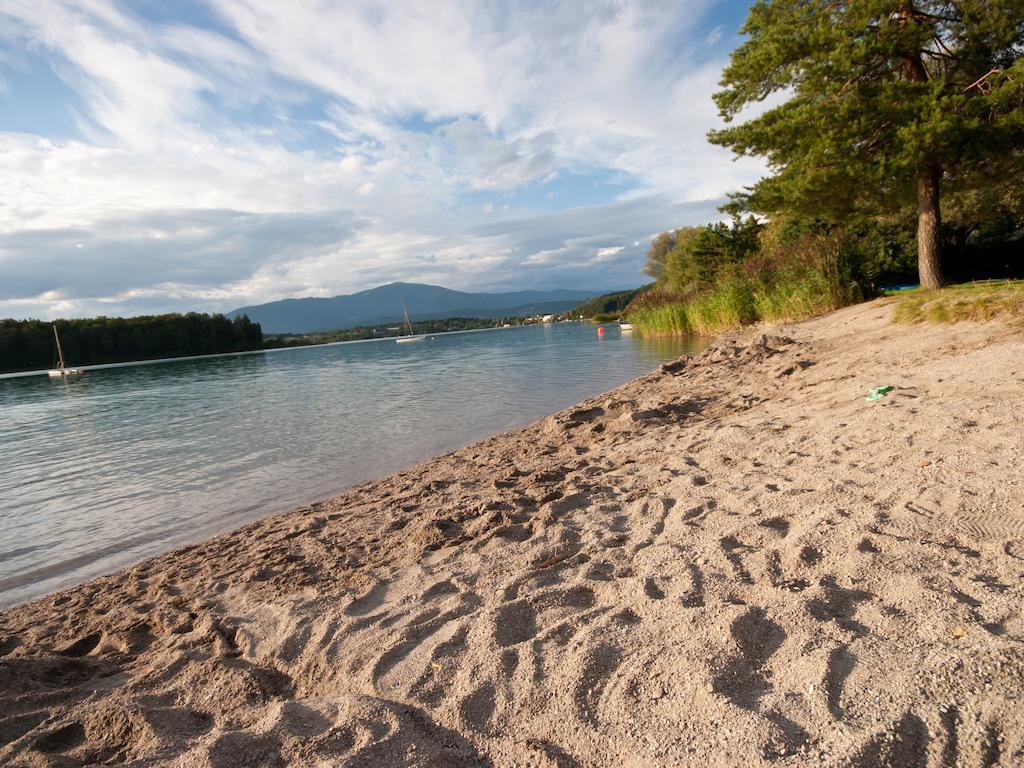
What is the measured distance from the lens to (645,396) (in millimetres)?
9734

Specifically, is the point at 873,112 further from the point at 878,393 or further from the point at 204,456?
the point at 204,456

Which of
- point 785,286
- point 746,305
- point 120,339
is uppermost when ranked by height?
point 120,339

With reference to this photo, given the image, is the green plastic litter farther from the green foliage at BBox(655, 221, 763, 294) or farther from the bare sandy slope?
the green foliage at BBox(655, 221, 763, 294)

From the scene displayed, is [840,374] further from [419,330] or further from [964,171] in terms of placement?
[419,330]

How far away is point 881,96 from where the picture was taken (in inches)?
469

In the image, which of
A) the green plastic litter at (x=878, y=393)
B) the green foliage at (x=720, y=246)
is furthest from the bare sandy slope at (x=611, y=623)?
the green foliage at (x=720, y=246)

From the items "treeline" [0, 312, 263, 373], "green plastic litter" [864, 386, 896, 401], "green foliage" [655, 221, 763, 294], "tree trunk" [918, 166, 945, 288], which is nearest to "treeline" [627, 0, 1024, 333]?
"tree trunk" [918, 166, 945, 288]

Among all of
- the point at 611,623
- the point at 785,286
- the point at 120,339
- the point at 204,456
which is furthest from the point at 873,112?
the point at 120,339

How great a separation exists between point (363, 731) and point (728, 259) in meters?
42.1

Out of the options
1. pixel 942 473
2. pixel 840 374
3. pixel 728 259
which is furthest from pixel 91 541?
pixel 728 259

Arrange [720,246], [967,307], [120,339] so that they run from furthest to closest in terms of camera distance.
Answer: [120,339] → [720,246] → [967,307]

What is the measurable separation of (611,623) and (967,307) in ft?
31.0

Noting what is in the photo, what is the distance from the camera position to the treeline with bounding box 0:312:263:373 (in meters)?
86.2

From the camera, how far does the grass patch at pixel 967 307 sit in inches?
302
